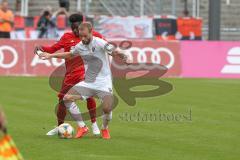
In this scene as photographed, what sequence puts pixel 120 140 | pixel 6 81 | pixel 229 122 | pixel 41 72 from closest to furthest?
pixel 120 140
pixel 229 122
pixel 6 81
pixel 41 72

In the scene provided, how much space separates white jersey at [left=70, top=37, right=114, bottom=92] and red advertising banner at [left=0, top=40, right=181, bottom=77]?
14.7 m

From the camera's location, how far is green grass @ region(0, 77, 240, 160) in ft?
39.5

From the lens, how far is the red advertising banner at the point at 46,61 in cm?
2827

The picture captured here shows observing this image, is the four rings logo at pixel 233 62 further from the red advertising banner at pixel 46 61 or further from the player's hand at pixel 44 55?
the player's hand at pixel 44 55

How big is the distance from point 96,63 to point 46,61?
15.3m

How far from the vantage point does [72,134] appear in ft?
45.9

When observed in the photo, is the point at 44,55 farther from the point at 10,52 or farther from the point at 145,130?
the point at 10,52

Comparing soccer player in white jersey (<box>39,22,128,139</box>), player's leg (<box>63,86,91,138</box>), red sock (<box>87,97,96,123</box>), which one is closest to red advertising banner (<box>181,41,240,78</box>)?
red sock (<box>87,97,96,123</box>)

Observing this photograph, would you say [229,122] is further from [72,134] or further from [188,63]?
[188,63]

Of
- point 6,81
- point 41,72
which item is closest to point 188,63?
point 41,72

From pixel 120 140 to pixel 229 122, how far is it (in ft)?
11.7

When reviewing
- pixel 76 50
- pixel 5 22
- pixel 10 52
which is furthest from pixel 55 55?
pixel 5 22

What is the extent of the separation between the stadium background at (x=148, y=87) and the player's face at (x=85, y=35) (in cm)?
163

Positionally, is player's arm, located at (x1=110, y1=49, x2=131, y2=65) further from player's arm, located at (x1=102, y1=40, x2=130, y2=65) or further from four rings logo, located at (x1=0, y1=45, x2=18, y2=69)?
four rings logo, located at (x1=0, y1=45, x2=18, y2=69)
